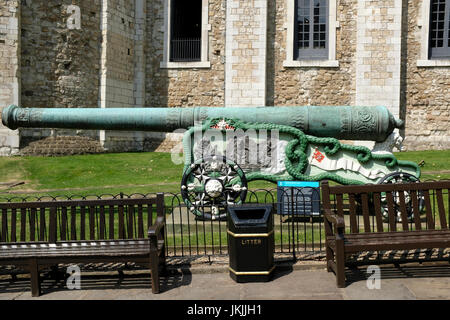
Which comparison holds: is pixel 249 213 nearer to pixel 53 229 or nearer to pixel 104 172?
pixel 53 229

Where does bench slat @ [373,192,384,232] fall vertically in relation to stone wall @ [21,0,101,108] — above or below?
below

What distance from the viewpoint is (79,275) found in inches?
194

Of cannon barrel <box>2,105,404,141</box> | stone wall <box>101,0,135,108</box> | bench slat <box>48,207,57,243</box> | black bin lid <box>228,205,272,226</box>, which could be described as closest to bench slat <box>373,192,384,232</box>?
black bin lid <box>228,205,272,226</box>

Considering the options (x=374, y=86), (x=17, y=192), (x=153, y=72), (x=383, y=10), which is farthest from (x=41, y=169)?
(x=383, y=10)

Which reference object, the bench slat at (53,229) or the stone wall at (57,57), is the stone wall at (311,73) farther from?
the bench slat at (53,229)

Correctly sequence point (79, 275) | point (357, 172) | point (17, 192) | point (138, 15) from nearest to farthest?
1. point (79, 275)
2. point (357, 172)
3. point (17, 192)
4. point (138, 15)

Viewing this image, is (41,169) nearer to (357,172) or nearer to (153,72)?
(153,72)

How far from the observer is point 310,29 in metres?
19.9

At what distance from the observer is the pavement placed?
4.24 m

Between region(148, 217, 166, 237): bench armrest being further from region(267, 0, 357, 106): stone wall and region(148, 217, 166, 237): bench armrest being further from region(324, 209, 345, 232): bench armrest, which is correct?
region(267, 0, 357, 106): stone wall

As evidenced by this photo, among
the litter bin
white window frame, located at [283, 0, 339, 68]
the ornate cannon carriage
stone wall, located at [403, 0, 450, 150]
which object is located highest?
white window frame, located at [283, 0, 339, 68]

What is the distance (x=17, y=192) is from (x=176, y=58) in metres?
11.1

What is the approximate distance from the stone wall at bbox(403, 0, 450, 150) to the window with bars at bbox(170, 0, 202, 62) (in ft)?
27.3

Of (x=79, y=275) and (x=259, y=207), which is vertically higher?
(x=259, y=207)
